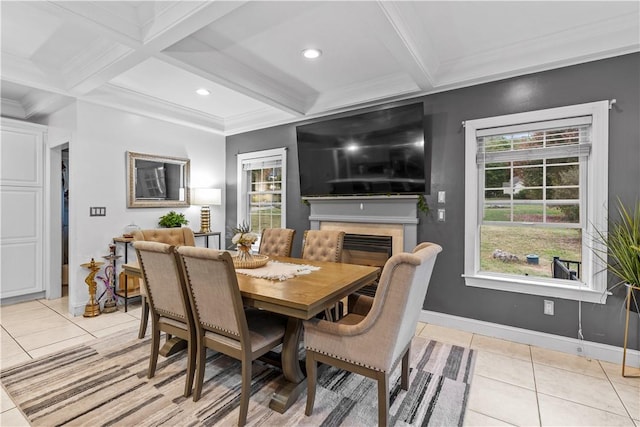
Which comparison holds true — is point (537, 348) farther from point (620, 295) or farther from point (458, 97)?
point (458, 97)

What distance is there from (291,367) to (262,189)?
3.40 metres

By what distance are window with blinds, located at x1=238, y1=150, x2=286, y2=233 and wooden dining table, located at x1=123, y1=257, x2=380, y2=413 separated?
2497mm

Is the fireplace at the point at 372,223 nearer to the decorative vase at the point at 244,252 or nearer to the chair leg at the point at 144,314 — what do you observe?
the decorative vase at the point at 244,252

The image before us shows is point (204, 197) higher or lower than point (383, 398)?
higher

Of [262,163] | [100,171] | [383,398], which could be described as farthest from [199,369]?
[262,163]

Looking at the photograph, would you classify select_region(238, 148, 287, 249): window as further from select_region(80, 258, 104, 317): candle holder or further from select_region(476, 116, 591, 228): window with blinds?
select_region(476, 116, 591, 228): window with blinds

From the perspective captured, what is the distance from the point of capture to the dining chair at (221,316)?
5.60 feet

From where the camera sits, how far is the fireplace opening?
361 centimetres

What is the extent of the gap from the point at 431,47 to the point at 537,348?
9.41 feet

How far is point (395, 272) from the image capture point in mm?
1569

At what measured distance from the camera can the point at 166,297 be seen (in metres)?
2.11

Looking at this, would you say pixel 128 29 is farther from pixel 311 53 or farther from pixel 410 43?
pixel 410 43

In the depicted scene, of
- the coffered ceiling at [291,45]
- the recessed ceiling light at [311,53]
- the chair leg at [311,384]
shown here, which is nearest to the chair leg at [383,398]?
the chair leg at [311,384]

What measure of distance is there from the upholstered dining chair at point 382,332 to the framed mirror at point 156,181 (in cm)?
342
